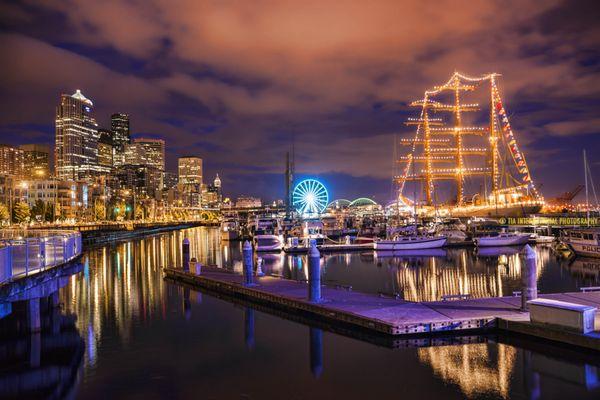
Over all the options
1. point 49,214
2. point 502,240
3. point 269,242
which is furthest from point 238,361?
point 49,214

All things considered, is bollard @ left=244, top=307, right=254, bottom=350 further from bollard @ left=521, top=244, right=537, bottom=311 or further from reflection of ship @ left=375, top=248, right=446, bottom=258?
reflection of ship @ left=375, top=248, right=446, bottom=258

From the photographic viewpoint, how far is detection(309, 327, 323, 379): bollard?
1800 cm

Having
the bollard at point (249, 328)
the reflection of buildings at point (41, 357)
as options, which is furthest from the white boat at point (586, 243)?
the reflection of buildings at point (41, 357)

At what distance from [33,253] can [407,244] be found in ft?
161

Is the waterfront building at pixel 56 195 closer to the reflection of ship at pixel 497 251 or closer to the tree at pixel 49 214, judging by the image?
the tree at pixel 49 214

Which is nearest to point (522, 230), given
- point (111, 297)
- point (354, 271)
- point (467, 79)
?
point (354, 271)

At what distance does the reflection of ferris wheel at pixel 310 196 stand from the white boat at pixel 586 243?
65685 millimetres

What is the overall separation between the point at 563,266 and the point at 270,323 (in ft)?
109

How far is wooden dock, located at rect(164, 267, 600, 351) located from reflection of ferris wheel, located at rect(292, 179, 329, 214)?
86.4m

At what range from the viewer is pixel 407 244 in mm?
64562

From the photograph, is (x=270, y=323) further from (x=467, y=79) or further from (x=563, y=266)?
(x=467, y=79)

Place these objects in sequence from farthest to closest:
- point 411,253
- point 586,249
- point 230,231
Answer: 1. point 230,231
2. point 411,253
3. point 586,249

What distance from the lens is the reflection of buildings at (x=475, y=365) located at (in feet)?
51.8

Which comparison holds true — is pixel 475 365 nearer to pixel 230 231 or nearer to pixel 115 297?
pixel 115 297
